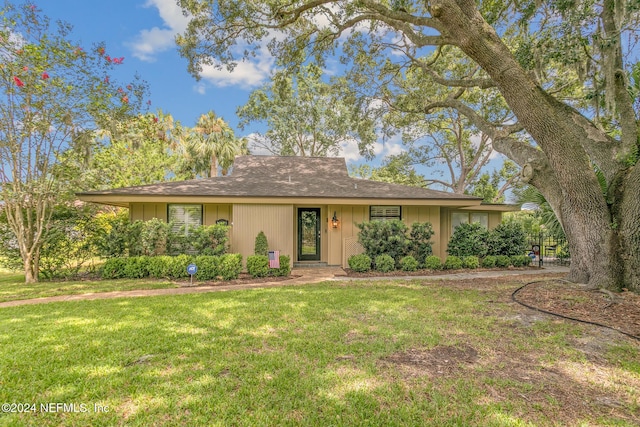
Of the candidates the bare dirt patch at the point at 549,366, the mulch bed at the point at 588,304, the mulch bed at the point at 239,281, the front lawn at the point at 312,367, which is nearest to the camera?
the front lawn at the point at 312,367

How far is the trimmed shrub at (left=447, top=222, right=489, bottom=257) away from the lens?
10.4m

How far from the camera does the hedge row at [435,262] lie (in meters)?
9.37

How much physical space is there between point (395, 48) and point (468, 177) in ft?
43.5

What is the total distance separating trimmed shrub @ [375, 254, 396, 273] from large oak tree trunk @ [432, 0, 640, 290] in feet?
14.5

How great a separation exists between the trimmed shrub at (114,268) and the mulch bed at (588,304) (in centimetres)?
981

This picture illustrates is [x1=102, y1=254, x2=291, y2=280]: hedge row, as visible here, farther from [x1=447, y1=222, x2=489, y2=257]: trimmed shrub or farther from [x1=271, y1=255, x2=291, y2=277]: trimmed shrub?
[x1=447, y1=222, x2=489, y2=257]: trimmed shrub

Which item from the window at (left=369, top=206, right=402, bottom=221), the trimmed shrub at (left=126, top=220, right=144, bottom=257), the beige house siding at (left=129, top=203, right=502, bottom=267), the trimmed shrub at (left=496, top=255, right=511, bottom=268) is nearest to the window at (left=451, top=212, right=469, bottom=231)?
the beige house siding at (left=129, top=203, right=502, bottom=267)

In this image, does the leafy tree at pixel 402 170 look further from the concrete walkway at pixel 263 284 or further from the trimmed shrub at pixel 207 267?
the trimmed shrub at pixel 207 267

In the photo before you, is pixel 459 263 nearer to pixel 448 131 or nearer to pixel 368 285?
pixel 368 285

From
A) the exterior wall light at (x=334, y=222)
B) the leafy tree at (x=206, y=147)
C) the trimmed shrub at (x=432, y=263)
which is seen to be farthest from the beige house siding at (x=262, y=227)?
the leafy tree at (x=206, y=147)

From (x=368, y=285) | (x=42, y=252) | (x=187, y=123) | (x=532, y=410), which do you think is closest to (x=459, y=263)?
(x=368, y=285)

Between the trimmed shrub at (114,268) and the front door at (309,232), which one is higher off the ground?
the front door at (309,232)

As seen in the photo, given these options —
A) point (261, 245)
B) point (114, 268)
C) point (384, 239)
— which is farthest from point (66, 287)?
point (384, 239)

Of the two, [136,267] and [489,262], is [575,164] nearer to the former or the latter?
[489,262]
